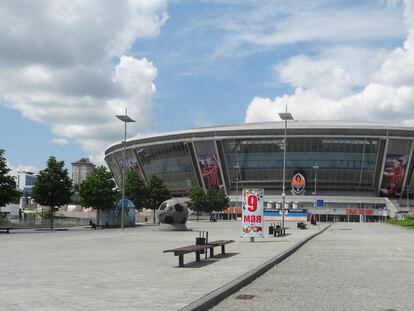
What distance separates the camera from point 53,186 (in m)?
53.6

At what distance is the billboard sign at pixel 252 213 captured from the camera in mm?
30234

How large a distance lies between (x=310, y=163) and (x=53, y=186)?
270 feet

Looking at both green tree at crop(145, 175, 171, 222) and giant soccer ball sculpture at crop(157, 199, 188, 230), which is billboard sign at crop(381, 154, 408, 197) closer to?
green tree at crop(145, 175, 171, 222)

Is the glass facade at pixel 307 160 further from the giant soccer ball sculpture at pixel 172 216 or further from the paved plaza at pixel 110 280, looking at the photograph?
the paved plaza at pixel 110 280

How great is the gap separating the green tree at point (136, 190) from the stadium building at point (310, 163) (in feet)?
134

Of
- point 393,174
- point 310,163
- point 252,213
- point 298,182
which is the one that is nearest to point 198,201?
point 298,182

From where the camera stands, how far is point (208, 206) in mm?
112562

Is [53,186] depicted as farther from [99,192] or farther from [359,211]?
[359,211]

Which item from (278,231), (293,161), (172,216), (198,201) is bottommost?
(278,231)

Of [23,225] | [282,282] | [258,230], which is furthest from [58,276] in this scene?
[23,225]

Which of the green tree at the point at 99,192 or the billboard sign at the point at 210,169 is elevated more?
the billboard sign at the point at 210,169

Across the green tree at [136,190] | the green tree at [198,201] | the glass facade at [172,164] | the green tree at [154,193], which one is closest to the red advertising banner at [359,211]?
the glass facade at [172,164]

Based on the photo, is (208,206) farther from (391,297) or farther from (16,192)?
(391,297)

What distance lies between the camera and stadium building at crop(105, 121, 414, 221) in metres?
121
